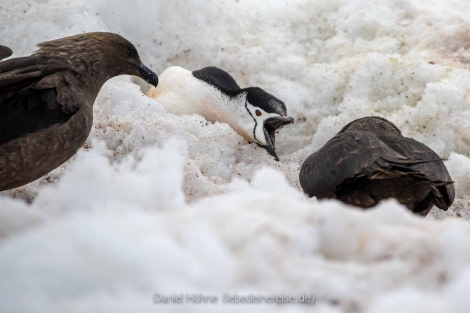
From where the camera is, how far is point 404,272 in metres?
1.61

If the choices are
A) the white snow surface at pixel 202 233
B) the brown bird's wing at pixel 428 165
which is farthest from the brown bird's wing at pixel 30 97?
the brown bird's wing at pixel 428 165

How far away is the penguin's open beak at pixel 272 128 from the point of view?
15.9 feet

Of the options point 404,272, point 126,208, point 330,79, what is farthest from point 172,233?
point 330,79

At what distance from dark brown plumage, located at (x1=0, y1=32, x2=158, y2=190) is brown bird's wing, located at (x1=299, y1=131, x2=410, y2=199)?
127 cm

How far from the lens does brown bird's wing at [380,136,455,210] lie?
3533mm

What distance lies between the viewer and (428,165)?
142 inches

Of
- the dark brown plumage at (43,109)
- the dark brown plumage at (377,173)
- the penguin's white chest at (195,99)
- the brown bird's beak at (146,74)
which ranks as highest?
the dark brown plumage at (43,109)

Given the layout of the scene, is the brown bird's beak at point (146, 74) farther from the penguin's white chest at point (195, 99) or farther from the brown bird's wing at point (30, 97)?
the penguin's white chest at point (195, 99)

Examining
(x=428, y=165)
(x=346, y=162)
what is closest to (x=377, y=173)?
(x=346, y=162)

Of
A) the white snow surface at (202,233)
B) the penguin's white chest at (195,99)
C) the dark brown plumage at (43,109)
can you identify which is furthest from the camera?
the penguin's white chest at (195,99)

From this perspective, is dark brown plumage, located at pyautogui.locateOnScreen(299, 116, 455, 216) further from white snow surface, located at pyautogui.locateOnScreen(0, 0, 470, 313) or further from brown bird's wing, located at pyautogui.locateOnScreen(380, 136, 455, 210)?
white snow surface, located at pyautogui.locateOnScreen(0, 0, 470, 313)

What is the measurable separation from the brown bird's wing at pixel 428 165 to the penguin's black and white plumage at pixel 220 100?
45.2 inches

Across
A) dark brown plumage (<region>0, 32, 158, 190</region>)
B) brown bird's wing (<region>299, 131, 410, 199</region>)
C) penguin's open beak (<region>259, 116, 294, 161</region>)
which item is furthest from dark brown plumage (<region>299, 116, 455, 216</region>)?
dark brown plumage (<region>0, 32, 158, 190</region>)

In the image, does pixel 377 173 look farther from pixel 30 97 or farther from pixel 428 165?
pixel 30 97
